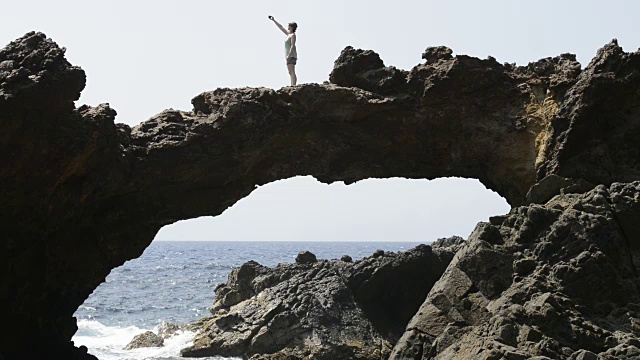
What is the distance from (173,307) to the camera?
4284 cm

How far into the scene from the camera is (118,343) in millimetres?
29109

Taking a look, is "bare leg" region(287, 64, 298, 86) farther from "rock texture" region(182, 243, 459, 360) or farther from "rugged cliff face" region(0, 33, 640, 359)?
"rock texture" region(182, 243, 459, 360)

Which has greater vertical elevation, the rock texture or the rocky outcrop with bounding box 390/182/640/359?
the rocky outcrop with bounding box 390/182/640/359

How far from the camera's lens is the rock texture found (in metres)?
21.2

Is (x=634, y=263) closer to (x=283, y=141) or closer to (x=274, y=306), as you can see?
(x=283, y=141)

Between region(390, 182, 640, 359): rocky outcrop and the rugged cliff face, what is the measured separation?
6.71 ft

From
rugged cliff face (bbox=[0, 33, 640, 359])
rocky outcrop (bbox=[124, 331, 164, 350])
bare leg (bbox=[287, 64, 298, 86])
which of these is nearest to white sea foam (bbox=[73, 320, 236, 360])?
rocky outcrop (bbox=[124, 331, 164, 350])

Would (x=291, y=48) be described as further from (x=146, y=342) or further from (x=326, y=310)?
(x=146, y=342)

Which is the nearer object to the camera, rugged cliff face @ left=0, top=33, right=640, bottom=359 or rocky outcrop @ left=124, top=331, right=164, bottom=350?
rugged cliff face @ left=0, top=33, right=640, bottom=359

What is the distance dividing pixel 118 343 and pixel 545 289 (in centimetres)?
2327

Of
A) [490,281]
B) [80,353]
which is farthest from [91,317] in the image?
[490,281]

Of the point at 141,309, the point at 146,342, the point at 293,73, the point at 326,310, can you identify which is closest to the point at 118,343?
the point at 146,342

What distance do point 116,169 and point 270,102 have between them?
12.5ft

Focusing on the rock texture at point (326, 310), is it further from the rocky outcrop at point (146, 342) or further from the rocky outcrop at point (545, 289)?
the rocky outcrop at point (545, 289)
